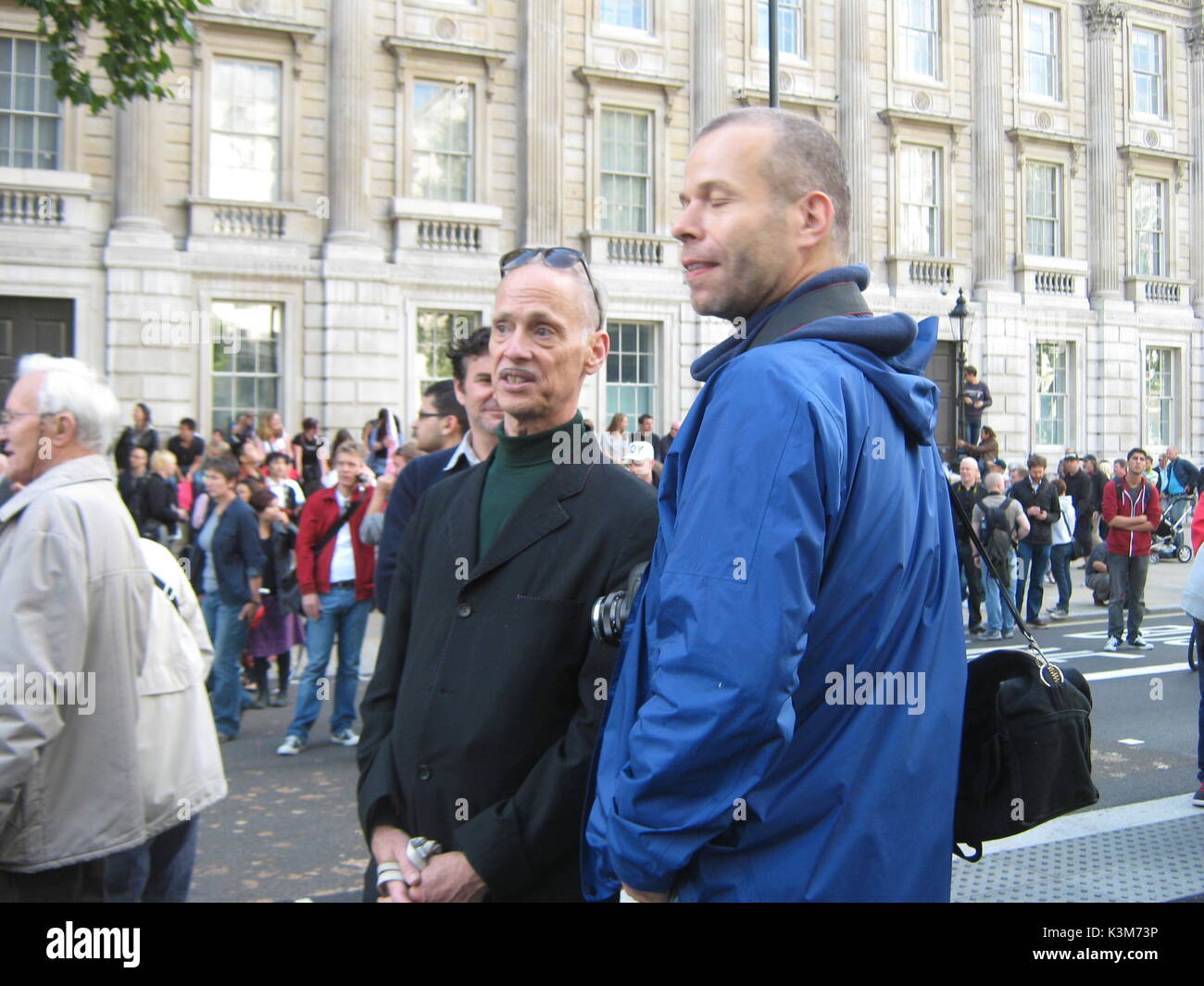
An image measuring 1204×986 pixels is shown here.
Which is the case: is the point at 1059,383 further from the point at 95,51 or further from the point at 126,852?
the point at 126,852

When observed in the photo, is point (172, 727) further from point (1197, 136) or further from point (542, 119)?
point (1197, 136)

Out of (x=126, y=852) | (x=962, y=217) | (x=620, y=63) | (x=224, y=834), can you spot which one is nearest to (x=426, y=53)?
(x=620, y=63)

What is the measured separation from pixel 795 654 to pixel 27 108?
71.3ft

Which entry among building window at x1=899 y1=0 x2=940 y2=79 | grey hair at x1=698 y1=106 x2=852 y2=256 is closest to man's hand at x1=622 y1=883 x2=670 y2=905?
grey hair at x1=698 y1=106 x2=852 y2=256

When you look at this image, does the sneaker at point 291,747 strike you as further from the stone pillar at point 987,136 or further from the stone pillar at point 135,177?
the stone pillar at point 987,136

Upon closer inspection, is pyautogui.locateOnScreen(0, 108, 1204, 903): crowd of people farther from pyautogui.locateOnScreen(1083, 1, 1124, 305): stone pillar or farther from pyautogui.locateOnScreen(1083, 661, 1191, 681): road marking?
pyautogui.locateOnScreen(1083, 1, 1124, 305): stone pillar

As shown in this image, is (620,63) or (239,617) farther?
(620,63)

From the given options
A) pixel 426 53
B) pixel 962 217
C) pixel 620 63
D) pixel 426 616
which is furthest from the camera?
pixel 962 217

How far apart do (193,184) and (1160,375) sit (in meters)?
25.6

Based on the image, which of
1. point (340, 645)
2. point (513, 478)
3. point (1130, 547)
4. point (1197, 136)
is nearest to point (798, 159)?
point (513, 478)

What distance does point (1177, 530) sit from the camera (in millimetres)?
24375

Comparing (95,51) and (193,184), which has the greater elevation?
(95,51)

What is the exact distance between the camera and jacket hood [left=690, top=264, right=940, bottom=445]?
85.0 inches
